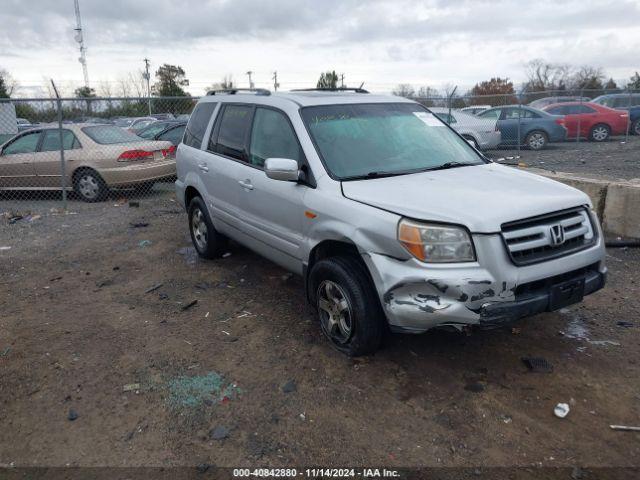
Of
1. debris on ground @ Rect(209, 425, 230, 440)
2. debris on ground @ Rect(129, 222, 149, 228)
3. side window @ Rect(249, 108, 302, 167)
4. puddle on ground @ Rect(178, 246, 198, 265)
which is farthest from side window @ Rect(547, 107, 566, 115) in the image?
debris on ground @ Rect(209, 425, 230, 440)

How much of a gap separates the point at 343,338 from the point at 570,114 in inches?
661

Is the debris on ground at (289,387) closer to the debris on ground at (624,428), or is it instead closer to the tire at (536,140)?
the debris on ground at (624,428)

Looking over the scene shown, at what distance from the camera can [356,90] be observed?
5684 mm

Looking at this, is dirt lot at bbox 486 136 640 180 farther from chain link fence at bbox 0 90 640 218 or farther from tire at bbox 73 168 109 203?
tire at bbox 73 168 109 203

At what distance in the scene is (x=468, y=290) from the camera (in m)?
3.15

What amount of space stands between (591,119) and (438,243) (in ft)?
56.1

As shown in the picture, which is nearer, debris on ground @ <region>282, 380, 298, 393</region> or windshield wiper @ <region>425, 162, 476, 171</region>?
debris on ground @ <region>282, 380, 298, 393</region>

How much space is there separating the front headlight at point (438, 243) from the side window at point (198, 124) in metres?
3.47

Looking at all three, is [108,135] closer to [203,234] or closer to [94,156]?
[94,156]

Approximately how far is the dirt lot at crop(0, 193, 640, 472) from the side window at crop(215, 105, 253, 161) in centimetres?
138

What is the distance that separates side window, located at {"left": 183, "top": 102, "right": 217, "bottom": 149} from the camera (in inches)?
237

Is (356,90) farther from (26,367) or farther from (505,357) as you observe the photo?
(26,367)

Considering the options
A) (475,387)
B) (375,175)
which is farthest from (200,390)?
(375,175)

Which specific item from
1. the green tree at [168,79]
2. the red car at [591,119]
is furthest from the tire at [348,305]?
the green tree at [168,79]
